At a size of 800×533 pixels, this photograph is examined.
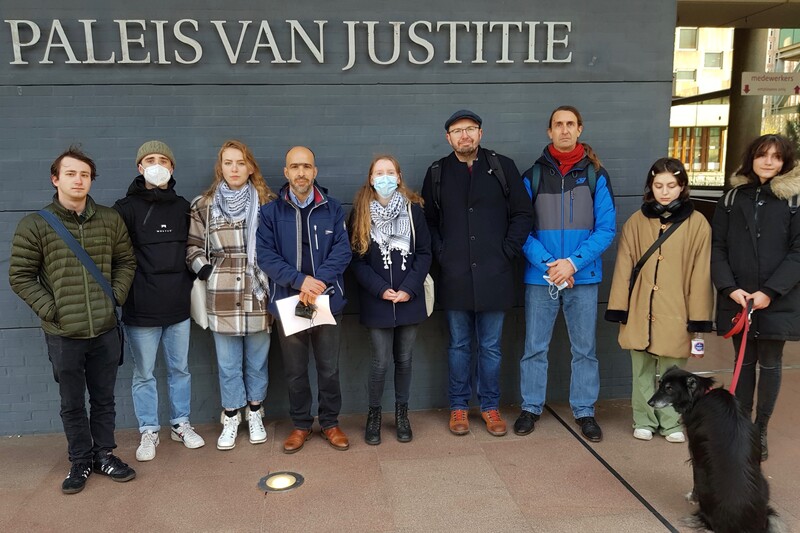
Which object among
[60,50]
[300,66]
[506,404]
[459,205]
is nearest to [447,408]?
[506,404]

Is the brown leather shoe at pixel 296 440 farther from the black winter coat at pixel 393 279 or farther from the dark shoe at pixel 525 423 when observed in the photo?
the dark shoe at pixel 525 423

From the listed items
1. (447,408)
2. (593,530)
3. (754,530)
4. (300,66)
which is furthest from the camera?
(447,408)

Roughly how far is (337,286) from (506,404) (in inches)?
69.1

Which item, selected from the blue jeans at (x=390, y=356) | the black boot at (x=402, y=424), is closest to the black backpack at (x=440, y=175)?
the blue jeans at (x=390, y=356)

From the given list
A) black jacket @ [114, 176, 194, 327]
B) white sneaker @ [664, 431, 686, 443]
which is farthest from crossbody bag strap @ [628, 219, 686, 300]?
black jacket @ [114, 176, 194, 327]

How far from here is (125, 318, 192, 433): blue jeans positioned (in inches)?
146

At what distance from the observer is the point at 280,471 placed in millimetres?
3568

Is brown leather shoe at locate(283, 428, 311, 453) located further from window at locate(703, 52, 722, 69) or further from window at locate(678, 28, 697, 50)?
window at locate(703, 52, 722, 69)

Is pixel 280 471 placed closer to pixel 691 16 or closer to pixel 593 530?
pixel 593 530

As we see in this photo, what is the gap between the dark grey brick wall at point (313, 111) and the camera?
157 inches

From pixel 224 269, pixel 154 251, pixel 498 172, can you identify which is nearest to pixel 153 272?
pixel 154 251

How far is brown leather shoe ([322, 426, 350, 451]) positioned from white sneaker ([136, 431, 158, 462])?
1.09 m

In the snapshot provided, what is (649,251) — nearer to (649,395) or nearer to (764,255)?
(764,255)

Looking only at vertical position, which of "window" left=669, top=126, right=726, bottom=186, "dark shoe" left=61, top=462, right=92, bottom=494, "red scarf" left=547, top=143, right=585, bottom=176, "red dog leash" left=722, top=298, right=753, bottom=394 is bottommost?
"dark shoe" left=61, top=462, right=92, bottom=494
